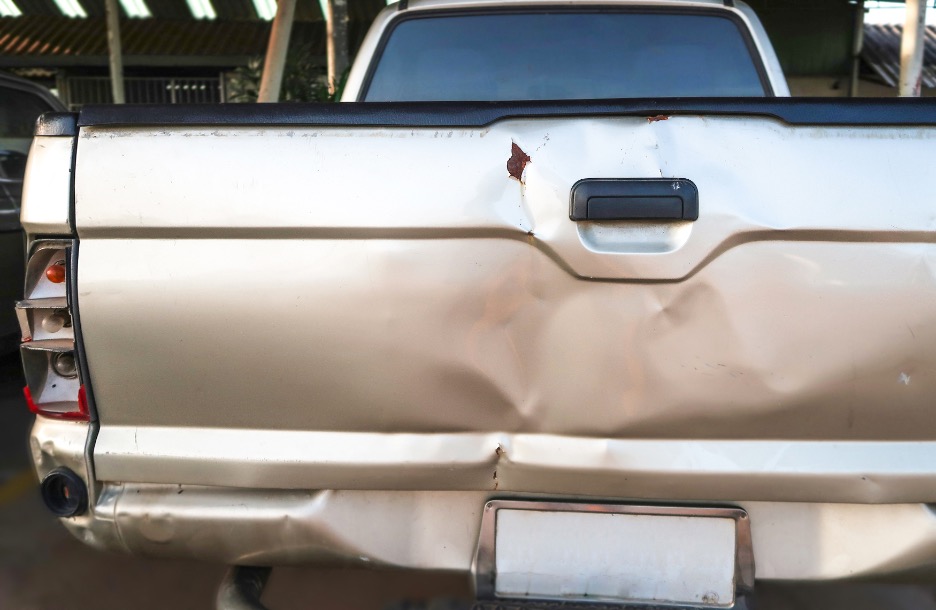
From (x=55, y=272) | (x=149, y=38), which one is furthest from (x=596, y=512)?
(x=149, y=38)

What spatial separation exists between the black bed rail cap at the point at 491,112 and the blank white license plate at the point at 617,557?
0.83 metres

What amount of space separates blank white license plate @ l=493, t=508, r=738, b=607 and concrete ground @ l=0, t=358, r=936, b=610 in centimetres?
56

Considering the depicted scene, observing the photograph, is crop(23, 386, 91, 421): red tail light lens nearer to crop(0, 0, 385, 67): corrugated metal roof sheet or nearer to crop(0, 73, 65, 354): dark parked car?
crop(0, 73, 65, 354): dark parked car

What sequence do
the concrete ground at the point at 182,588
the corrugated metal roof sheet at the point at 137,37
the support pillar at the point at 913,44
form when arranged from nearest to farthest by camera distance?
the concrete ground at the point at 182,588, the support pillar at the point at 913,44, the corrugated metal roof sheet at the point at 137,37

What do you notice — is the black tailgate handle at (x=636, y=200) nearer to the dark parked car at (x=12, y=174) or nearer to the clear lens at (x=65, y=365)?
the clear lens at (x=65, y=365)

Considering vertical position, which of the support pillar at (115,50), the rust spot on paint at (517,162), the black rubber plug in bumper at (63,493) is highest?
the support pillar at (115,50)

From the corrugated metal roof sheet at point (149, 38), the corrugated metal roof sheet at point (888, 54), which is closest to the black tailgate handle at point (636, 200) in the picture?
the corrugated metal roof sheet at point (149, 38)

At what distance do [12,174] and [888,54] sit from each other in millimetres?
16574

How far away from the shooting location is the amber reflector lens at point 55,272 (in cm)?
170

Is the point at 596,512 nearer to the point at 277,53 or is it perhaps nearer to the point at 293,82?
the point at 277,53

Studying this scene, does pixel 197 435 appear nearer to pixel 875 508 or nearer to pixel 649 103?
pixel 649 103

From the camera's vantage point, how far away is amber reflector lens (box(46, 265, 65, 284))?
170cm

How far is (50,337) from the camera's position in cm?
172

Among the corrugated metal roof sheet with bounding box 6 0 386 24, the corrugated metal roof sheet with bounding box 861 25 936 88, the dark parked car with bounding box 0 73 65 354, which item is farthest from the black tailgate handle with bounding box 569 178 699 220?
the corrugated metal roof sheet with bounding box 861 25 936 88
